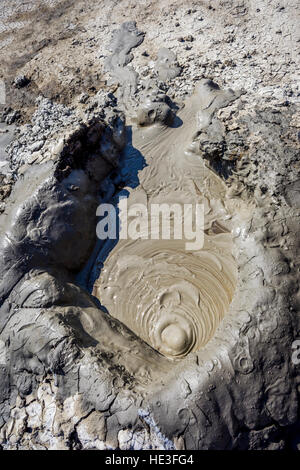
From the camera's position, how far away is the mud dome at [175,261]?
3.22m

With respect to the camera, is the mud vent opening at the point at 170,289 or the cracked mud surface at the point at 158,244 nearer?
the cracked mud surface at the point at 158,244

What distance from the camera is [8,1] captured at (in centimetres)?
770

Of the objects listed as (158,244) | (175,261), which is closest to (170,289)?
(175,261)

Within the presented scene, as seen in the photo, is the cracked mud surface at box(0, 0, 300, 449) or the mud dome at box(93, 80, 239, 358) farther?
the mud dome at box(93, 80, 239, 358)

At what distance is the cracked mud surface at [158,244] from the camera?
247 centimetres

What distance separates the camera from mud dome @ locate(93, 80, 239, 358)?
3221 mm

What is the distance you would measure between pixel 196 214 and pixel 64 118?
2.58 m

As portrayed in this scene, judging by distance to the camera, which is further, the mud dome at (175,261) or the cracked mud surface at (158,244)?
the mud dome at (175,261)

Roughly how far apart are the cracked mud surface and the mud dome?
0.02 m

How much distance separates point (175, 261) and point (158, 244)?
0.99 ft

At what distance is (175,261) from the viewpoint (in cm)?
359

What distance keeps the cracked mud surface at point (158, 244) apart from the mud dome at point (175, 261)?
2 cm

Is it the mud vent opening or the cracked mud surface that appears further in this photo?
the mud vent opening
